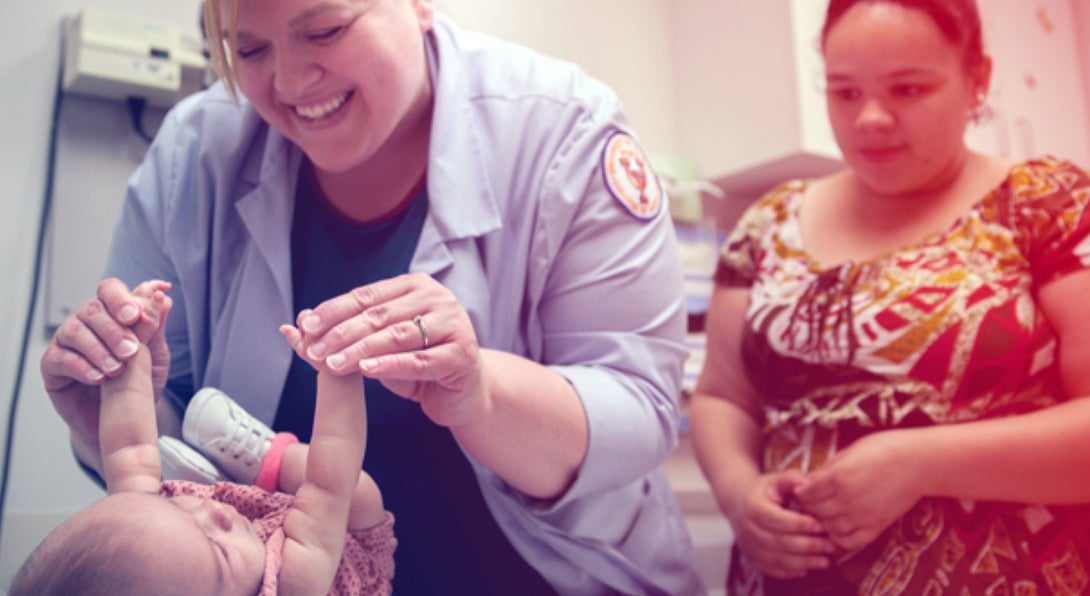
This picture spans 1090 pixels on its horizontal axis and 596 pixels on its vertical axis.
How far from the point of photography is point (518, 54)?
814 millimetres

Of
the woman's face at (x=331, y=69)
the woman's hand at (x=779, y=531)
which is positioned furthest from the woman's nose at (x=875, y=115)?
the woman's face at (x=331, y=69)

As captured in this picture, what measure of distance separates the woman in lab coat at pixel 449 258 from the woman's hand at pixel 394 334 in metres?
0.04

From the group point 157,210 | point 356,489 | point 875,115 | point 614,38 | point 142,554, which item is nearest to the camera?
point 142,554

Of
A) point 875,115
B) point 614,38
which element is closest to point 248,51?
point 875,115

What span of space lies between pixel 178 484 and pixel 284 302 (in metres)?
0.20

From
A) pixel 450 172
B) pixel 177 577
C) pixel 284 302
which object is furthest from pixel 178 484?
pixel 450 172

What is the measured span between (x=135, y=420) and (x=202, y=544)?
0.31ft

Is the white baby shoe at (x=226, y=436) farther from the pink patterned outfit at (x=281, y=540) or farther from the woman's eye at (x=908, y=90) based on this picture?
the woman's eye at (x=908, y=90)

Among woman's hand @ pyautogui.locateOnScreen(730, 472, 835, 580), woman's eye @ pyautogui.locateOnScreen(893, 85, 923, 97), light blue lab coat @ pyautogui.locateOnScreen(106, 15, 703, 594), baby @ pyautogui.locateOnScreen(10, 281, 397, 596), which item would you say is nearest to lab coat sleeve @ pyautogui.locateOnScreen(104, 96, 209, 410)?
light blue lab coat @ pyautogui.locateOnScreen(106, 15, 703, 594)

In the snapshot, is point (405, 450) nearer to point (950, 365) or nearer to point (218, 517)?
point (218, 517)

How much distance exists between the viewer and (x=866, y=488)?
2.53ft

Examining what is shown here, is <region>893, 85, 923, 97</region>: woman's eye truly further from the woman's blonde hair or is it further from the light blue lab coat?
the woman's blonde hair

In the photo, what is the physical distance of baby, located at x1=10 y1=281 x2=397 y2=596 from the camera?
428mm

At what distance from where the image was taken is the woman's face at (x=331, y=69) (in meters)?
0.61
